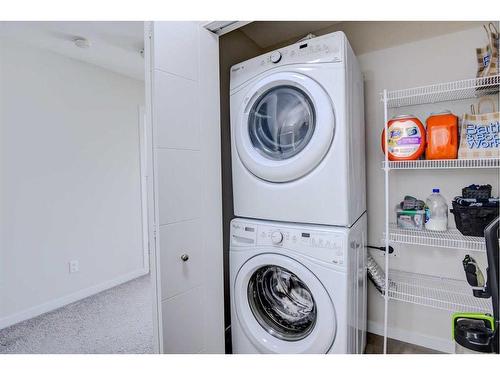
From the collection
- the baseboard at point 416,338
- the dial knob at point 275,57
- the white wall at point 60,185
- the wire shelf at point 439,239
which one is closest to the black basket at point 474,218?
the wire shelf at point 439,239

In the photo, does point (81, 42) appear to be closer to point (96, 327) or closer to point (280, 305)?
point (96, 327)

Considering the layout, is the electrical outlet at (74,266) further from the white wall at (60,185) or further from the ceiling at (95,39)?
the ceiling at (95,39)

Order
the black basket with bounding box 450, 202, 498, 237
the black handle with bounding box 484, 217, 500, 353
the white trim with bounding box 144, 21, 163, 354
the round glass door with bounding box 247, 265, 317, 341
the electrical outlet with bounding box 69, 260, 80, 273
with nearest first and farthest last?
1. the black handle with bounding box 484, 217, 500, 353
2. the white trim with bounding box 144, 21, 163, 354
3. the black basket with bounding box 450, 202, 498, 237
4. the round glass door with bounding box 247, 265, 317, 341
5. the electrical outlet with bounding box 69, 260, 80, 273

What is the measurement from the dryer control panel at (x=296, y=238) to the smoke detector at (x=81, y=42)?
61.9 inches

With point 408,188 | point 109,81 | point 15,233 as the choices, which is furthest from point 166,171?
point 15,233

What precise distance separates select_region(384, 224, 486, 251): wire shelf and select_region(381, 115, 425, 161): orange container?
1.39ft

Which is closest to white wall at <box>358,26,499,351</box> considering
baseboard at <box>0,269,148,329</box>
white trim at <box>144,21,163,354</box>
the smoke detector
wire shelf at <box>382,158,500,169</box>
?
wire shelf at <box>382,158,500,169</box>

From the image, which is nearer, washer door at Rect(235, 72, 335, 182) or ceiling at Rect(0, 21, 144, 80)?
washer door at Rect(235, 72, 335, 182)

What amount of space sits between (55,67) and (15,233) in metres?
1.29

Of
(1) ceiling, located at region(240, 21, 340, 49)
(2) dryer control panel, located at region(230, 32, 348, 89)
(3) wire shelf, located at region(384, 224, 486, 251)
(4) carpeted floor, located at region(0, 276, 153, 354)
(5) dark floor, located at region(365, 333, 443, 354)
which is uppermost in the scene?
(1) ceiling, located at region(240, 21, 340, 49)

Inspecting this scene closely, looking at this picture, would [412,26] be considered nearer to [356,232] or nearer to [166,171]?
[356,232]

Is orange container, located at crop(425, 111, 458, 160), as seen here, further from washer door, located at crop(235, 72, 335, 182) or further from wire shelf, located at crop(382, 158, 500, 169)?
washer door, located at crop(235, 72, 335, 182)

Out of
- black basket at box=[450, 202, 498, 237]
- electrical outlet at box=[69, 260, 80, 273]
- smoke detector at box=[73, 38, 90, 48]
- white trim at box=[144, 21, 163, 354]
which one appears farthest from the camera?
electrical outlet at box=[69, 260, 80, 273]

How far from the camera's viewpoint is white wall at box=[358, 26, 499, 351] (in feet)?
5.29
